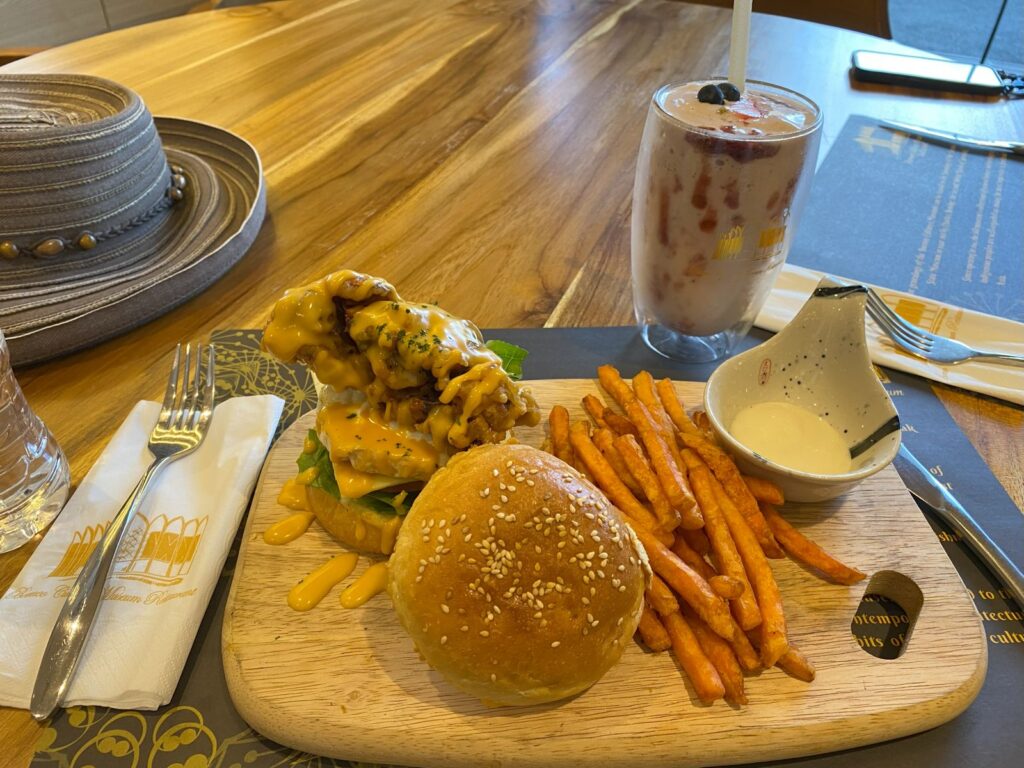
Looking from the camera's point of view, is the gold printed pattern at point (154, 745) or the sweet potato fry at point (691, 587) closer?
the gold printed pattern at point (154, 745)

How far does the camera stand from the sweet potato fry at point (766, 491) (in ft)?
Answer: 5.93

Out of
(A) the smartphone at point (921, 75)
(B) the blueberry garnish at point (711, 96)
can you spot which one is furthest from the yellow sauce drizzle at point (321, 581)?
(A) the smartphone at point (921, 75)

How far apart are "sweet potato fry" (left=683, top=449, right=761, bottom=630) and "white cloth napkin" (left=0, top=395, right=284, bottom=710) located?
1185mm

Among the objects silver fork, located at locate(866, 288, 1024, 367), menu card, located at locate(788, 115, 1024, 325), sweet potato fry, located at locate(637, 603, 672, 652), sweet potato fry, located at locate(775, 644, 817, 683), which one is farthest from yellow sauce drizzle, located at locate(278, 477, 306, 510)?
menu card, located at locate(788, 115, 1024, 325)

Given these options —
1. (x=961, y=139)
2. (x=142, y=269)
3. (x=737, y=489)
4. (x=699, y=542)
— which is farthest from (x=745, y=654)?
(x=961, y=139)

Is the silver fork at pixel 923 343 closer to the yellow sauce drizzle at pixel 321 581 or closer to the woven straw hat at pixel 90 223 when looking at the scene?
the yellow sauce drizzle at pixel 321 581

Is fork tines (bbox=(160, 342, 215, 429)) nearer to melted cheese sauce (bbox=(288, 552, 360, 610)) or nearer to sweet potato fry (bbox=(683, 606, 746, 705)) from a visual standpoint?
melted cheese sauce (bbox=(288, 552, 360, 610))

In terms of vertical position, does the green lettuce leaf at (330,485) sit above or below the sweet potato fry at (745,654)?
above

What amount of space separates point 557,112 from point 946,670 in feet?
10.6

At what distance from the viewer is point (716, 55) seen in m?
4.32

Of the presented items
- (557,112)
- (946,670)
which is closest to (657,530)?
(946,670)

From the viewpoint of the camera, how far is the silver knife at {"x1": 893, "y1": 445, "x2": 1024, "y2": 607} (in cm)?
173

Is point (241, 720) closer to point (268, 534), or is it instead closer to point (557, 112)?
point (268, 534)

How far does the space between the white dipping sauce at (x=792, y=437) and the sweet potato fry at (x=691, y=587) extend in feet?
1.42
